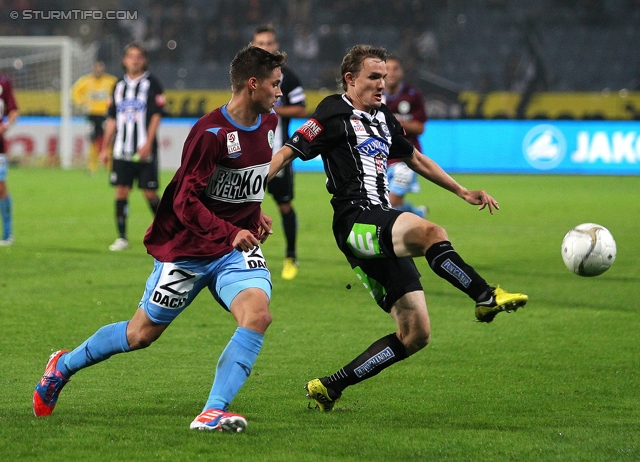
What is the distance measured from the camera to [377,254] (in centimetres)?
496

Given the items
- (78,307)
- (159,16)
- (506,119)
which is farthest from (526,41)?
(78,307)

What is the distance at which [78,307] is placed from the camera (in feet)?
26.4

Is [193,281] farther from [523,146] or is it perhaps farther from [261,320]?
[523,146]

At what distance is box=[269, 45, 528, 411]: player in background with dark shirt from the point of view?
4.84 metres

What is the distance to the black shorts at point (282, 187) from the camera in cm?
995

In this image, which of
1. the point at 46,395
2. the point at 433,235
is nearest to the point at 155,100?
the point at 46,395

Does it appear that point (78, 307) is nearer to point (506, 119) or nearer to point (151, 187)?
point (151, 187)

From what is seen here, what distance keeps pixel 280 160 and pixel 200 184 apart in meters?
0.77

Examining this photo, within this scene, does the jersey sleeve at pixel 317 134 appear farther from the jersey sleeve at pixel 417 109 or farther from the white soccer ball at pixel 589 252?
the jersey sleeve at pixel 417 109

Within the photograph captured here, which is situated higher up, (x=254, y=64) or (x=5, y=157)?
(x=254, y=64)

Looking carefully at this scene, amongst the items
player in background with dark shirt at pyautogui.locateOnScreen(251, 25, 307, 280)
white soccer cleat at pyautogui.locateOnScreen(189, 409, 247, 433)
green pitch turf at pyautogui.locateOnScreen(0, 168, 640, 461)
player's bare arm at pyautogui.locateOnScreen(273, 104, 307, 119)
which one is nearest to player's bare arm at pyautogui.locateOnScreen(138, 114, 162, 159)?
green pitch turf at pyautogui.locateOnScreen(0, 168, 640, 461)

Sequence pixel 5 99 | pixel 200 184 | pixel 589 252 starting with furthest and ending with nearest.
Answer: pixel 5 99
pixel 589 252
pixel 200 184

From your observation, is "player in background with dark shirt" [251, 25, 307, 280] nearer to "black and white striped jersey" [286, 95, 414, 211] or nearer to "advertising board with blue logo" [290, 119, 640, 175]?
"black and white striped jersey" [286, 95, 414, 211]

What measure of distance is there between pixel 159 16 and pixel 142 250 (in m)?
20.1
